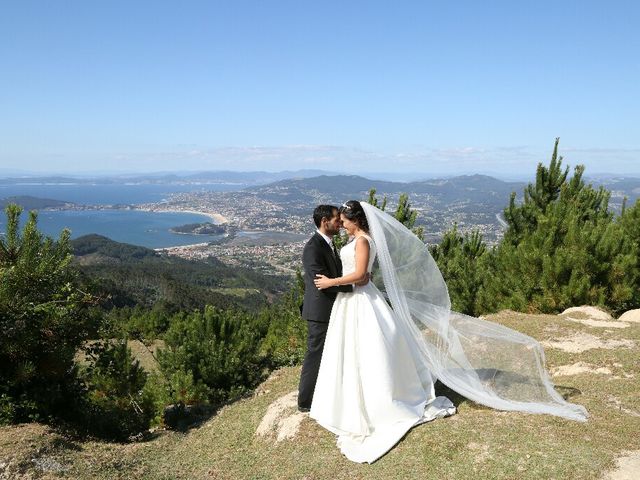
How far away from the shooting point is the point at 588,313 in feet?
33.3

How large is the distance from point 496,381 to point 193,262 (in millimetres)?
113220

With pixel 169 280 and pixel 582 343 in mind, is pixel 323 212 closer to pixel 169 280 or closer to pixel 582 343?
pixel 582 343

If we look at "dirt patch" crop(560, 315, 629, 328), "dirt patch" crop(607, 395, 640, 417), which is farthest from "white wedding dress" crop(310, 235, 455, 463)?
"dirt patch" crop(560, 315, 629, 328)

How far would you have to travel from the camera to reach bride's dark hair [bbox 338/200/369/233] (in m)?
5.00


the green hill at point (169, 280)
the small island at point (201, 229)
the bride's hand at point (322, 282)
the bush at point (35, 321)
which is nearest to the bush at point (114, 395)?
the bush at point (35, 321)

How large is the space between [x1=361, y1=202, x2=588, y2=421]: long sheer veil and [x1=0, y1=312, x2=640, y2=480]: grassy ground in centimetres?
31

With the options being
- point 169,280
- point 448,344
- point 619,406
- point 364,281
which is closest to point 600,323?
point 619,406

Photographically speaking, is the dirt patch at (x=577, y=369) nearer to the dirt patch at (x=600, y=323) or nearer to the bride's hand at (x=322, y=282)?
the dirt patch at (x=600, y=323)

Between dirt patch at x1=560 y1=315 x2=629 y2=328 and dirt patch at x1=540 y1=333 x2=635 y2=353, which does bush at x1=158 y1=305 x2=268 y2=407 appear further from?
dirt patch at x1=560 y1=315 x2=629 y2=328

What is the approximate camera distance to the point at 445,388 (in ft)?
19.4

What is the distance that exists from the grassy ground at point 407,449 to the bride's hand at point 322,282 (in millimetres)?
1653

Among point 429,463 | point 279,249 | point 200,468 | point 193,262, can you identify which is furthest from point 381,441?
point 279,249

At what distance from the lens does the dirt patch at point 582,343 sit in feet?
26.2

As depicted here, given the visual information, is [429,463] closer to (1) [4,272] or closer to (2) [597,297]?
(1) [4,272]
